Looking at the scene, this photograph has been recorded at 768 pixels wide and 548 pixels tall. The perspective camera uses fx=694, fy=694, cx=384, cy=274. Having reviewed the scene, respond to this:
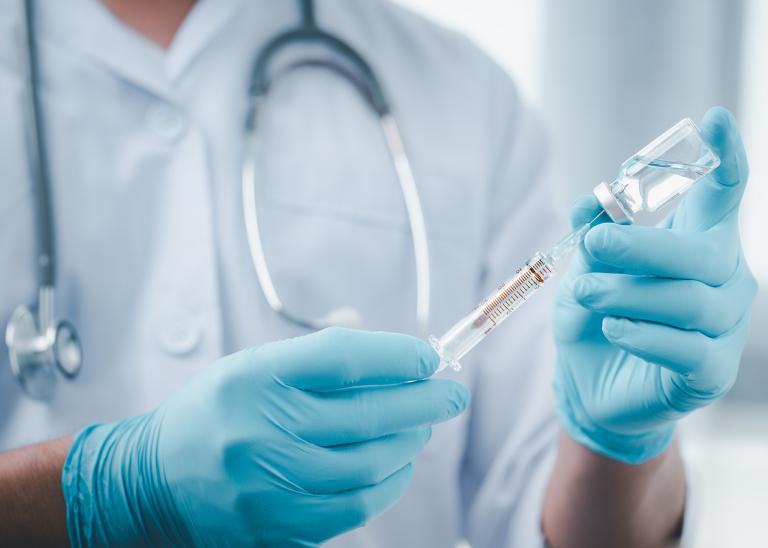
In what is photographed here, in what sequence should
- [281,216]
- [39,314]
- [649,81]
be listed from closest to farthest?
[39,314], [281,216], [649,81]

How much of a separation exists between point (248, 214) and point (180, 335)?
0.47 feet

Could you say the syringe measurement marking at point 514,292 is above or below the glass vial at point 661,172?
below

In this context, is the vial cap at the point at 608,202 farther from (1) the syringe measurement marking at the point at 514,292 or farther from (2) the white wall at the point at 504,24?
(2) the white wall at the point at 504,24

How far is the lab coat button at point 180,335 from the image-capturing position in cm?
71

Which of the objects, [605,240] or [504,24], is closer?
[605,240]

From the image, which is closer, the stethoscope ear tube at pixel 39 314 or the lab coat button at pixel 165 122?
the stethoscope ear tube at pixel 39 314

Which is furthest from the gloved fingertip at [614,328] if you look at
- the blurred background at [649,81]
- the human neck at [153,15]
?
the blurred background at [649,81]

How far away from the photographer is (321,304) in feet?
2.59

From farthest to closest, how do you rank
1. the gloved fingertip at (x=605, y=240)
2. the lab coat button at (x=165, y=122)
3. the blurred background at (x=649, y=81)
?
the blurred background at (x=649, y=81), the lab coat button at (x=165, y=122), the gloved fingertip at (x=605, y=240)

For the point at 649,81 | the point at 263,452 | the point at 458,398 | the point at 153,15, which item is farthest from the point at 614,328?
the point at 649,81

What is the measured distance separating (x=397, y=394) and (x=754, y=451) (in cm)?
104

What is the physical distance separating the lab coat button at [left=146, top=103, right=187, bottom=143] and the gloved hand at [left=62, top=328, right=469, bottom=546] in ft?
0.96

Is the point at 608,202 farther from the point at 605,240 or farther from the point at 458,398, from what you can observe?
the point at 458,398

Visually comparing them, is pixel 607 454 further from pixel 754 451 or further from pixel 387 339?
pixel 754 451
